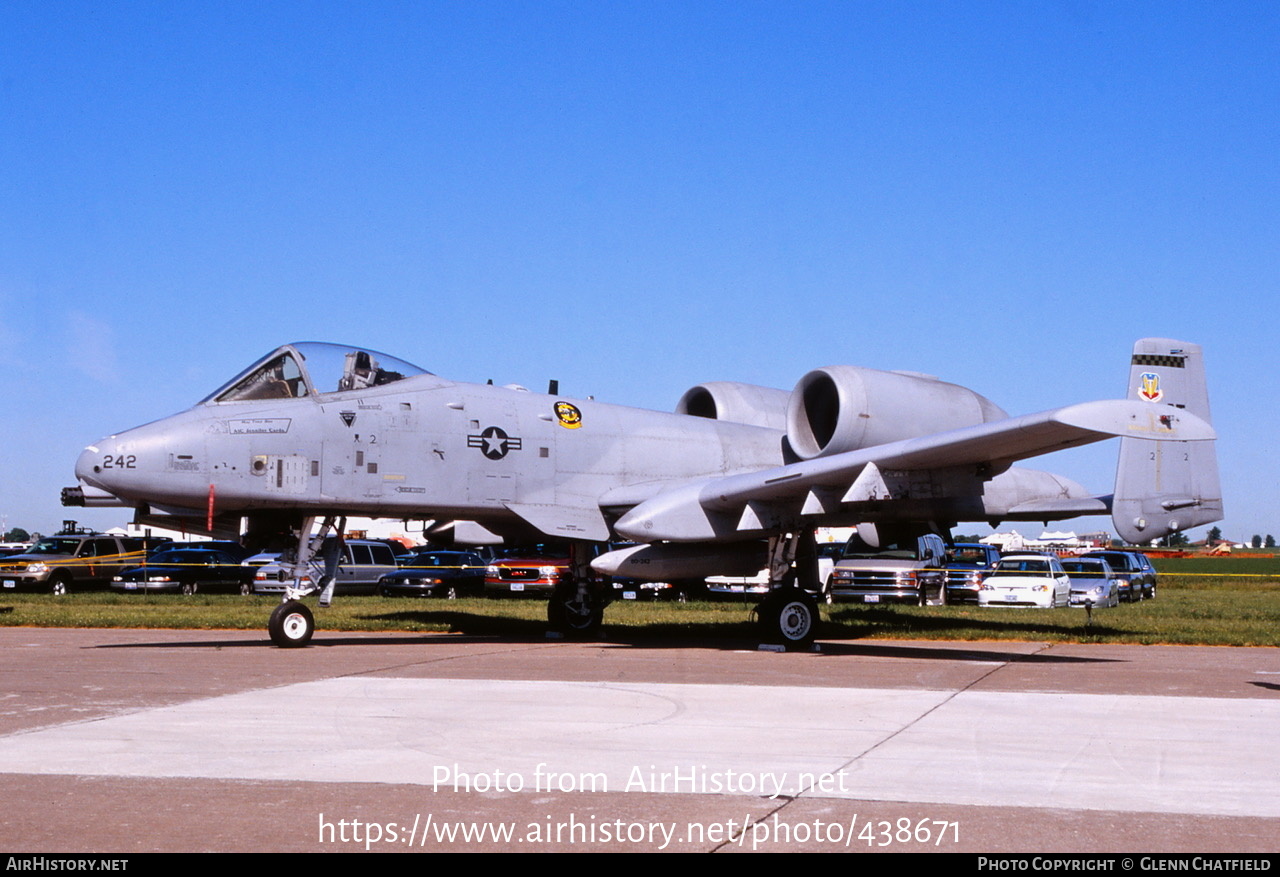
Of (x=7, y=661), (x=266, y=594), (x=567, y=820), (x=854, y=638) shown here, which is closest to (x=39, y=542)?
(x=266, y=594)

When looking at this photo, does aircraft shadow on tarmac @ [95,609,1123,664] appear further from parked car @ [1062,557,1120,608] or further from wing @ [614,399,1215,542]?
parked car @ [1062,557,1120,608]

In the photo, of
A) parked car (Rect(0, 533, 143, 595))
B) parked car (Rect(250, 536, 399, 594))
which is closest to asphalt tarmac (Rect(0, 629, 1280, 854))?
parked car (Rect(250, 536, 399, 594))

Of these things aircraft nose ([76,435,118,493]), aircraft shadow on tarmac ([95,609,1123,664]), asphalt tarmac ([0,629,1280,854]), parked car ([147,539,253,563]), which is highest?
aircraft nose ([76,435,118,493])

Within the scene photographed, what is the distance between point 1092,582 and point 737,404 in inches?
598

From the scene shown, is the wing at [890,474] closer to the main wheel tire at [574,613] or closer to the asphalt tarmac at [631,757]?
the asphalt tarmac at [631,757]

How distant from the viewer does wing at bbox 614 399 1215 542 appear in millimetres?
11070

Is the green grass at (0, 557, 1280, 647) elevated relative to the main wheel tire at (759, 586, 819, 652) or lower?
lower

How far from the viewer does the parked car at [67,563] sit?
32219mm

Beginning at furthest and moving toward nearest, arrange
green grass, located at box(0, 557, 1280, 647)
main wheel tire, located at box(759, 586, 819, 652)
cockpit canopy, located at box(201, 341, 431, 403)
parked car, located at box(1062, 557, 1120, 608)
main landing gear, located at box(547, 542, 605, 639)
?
parked car, located at box(1062, 557, 1120, 608) < green grass, located at box(0, 557, 1280, 647) < main landing gear, located at box(547, 542, 605, 639) < main wheel tire, located at box(759, 586, 819, 652) < cockpit canopy, located at box(201, 341, 431, 403)

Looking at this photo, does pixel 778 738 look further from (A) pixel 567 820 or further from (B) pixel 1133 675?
(B) pixel 1133 675

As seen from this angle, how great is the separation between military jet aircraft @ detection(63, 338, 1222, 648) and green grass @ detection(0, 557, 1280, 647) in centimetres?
189

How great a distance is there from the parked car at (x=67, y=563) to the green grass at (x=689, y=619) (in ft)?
17.6
